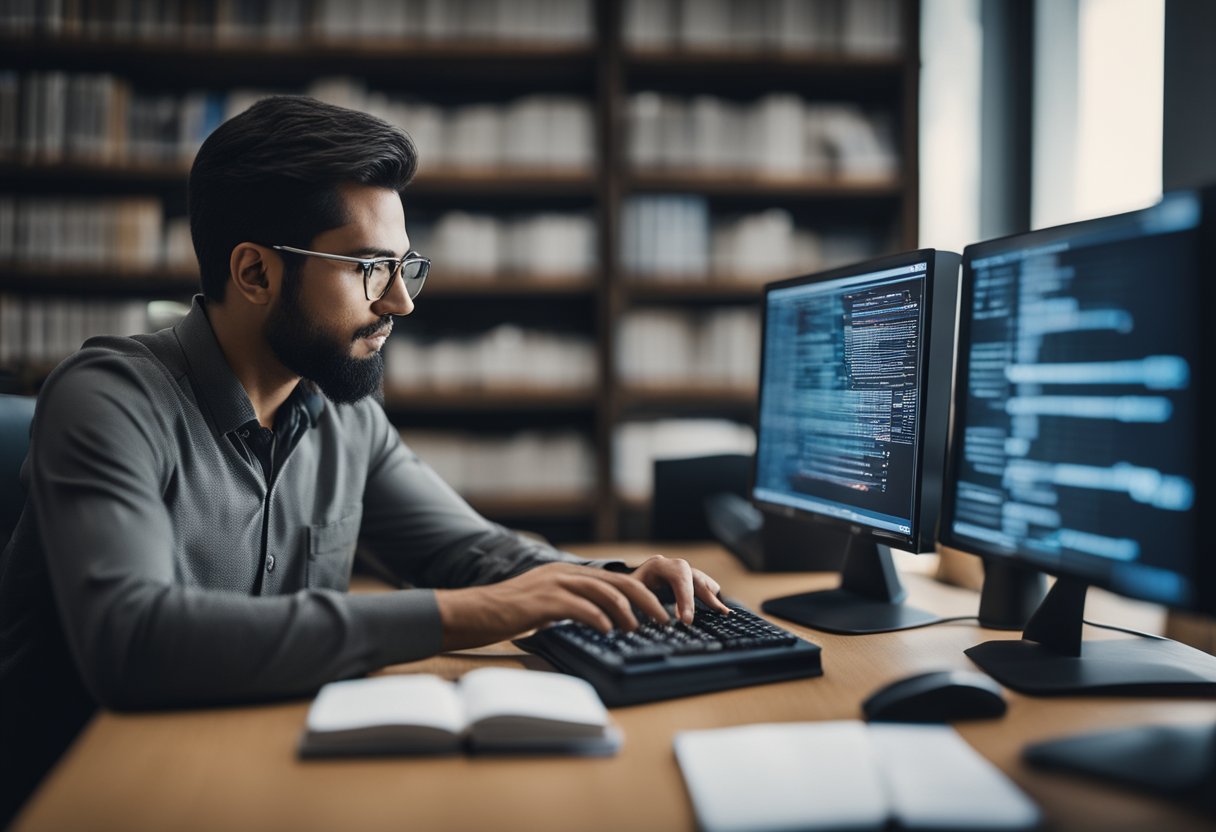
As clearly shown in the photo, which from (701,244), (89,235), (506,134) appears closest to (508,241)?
(506,134)

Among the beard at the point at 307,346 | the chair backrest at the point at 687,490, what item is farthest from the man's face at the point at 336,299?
the chair backrest at the point at 687,490

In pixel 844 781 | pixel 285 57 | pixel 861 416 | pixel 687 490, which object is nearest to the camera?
pixel 844 781

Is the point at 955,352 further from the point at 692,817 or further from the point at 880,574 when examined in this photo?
the point at 692,817

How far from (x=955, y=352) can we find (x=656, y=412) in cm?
200

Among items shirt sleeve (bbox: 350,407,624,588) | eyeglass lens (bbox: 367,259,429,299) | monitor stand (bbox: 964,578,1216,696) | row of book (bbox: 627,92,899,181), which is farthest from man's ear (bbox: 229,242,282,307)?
row of book (bbox: 627,92,899,181)

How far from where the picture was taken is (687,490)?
6.68 feet

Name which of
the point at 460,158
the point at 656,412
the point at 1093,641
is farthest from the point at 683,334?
the point at 1093,641

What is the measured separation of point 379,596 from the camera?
87 cm

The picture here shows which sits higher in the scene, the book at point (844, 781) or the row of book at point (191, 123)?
the row of book at point (191, 123)

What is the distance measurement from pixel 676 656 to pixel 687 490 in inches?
46.5

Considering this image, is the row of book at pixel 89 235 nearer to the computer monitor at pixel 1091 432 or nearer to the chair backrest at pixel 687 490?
the chair backrest at pixel 687 490

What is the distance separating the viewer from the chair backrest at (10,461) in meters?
1.17

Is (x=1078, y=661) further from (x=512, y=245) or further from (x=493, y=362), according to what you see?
(x=512, y=245)

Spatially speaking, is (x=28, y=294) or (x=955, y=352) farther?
(x=28, y=294)
